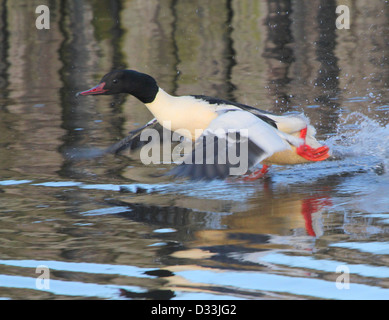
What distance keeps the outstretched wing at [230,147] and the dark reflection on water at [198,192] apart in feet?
1.32

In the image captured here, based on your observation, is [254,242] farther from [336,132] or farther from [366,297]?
[336,132]

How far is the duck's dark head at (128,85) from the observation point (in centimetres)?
638

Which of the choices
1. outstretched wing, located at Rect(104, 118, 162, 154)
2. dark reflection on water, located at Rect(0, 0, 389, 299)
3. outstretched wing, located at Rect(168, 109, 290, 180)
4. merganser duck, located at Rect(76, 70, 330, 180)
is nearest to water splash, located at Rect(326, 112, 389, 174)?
dark reflection on water, located at Rect(0, 0, 389, 299)

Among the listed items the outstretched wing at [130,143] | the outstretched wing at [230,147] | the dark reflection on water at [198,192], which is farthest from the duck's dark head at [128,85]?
the outstretched wing at [230,147]

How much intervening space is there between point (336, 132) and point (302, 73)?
349 centimetres

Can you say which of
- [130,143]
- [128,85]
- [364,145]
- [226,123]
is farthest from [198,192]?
[364,145]

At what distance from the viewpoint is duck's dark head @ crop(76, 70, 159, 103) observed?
20.9ft

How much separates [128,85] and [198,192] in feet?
4.05

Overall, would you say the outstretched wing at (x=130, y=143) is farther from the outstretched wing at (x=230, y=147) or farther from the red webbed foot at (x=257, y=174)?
the outstretched wing at (x=230, y=147)

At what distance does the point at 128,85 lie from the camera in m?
6.46

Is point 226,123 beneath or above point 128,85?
beneath

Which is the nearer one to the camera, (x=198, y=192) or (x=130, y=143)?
(x=198, y=192)

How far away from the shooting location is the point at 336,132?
7820 millimetres

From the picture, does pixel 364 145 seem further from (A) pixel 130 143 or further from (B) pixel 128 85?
(B) pixel 128 85
